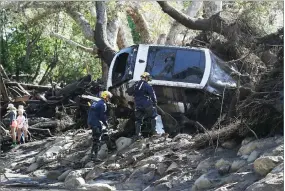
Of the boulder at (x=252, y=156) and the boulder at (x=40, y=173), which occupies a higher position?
the boulder at (x=252, y=156)

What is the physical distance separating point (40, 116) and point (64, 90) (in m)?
1.12

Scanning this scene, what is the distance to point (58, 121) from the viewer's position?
15.4 meters


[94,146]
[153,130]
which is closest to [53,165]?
[94,146]

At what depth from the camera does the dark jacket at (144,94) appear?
10.3 metres

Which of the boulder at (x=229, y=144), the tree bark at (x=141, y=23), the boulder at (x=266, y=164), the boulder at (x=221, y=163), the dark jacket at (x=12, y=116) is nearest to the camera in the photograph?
the boulder at (x=266, y=164)

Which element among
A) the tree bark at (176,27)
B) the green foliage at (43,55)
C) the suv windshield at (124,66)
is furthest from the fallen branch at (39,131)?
the green foliage at (43,55)

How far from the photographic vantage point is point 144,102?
409 inches

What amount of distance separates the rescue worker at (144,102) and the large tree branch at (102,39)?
5184 millimetres

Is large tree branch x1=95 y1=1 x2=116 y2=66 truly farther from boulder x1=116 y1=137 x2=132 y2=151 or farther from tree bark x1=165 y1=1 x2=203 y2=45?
boulder x1=116 y1=137 x2=132 y2=151

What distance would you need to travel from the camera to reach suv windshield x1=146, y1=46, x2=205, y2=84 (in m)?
10.8

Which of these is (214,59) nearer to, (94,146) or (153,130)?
(153,130)

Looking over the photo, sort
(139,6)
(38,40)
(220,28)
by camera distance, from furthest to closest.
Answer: (38,40) → (139,6) → (220,28)

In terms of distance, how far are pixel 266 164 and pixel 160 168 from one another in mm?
2226

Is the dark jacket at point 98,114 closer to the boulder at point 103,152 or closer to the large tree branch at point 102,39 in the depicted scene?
the boulder at point 103,152
